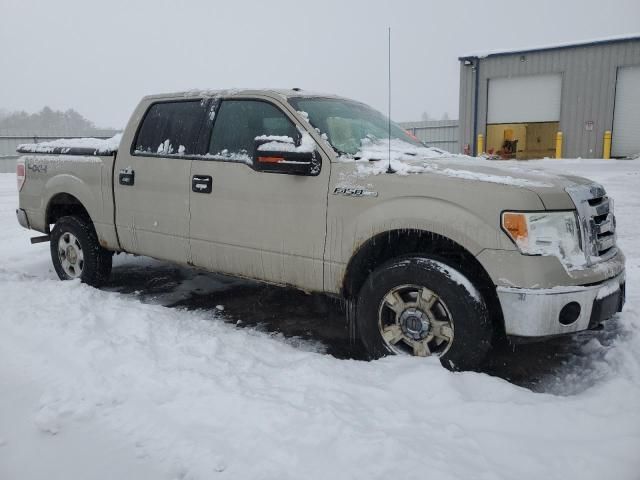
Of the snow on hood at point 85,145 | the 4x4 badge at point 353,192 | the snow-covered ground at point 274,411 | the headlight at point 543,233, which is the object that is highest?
the snow on hood at point 85,145

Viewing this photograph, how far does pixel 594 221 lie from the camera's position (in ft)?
10.3

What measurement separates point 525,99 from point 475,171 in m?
17.9

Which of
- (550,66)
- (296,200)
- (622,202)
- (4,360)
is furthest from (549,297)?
(550,66)

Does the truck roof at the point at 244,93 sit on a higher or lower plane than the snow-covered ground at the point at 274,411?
higher

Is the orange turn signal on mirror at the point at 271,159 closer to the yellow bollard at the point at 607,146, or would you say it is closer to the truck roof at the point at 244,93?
the truck roof at the point at 244,93

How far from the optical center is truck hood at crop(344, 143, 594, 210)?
117 inches

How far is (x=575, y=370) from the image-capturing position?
11.2 ft

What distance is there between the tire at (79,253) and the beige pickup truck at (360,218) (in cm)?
4

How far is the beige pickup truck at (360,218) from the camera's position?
9.63 ft

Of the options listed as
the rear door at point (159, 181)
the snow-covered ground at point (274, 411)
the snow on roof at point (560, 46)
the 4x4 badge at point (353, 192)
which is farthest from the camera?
the snow on roof at point (560, 46)

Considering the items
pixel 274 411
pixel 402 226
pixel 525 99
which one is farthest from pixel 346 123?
pixel 525 99

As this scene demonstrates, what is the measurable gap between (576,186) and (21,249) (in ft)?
21.5

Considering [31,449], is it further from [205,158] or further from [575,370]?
[575,370]

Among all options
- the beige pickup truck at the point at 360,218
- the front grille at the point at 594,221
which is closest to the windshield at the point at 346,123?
the beige pickup truck at the point at 360,218
